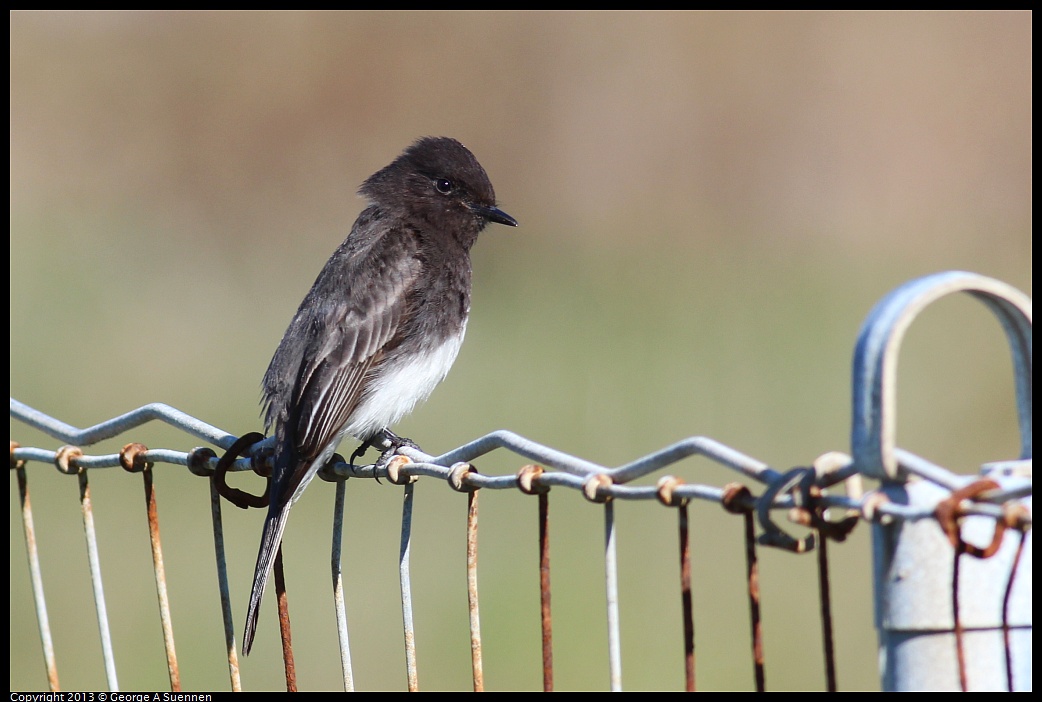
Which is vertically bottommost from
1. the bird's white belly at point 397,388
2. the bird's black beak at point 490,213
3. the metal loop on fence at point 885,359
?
the metal loop on fence at point 885,359

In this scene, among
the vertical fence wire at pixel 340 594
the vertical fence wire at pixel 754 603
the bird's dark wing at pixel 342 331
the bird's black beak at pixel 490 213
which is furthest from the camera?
the bird's black beak at pixel 490 213

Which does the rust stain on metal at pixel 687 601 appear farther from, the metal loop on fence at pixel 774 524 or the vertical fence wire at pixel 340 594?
the vertical fence wire at pixel 340 594

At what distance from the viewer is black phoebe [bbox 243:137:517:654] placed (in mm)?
3768

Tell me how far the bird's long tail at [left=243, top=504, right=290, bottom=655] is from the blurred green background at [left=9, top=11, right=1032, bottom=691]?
186 cm

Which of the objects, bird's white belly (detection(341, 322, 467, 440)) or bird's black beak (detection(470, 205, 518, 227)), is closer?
bird's white belly (detection(341, 322, 467, 440))

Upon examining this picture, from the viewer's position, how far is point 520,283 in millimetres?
8203

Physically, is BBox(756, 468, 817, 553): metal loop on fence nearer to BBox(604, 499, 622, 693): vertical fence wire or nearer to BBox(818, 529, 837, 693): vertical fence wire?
BBox(818, 529, 837, 693): vertical fence wire

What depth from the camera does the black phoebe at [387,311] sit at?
3.77 m

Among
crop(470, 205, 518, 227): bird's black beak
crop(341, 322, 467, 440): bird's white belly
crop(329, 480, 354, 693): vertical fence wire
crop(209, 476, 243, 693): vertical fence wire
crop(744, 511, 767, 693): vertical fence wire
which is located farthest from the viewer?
crop(470, 205, 518, 227): bird's black beak

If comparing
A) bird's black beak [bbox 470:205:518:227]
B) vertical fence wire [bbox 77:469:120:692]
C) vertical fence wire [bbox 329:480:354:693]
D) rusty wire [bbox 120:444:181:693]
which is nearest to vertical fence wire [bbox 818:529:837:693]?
vertical fence wire [bbox 329:480:354:693]

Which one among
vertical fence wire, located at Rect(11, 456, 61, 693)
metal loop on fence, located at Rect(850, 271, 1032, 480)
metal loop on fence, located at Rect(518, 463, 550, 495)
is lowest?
vertical fence wire, located at Rect(11, 456, 61, 693)

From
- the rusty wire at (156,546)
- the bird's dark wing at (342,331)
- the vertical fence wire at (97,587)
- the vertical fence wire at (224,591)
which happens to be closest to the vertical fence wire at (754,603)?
the vertical fence wire at (224,591)

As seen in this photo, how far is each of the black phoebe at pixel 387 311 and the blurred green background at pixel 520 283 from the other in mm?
1405

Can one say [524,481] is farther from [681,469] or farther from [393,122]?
[393,122]
